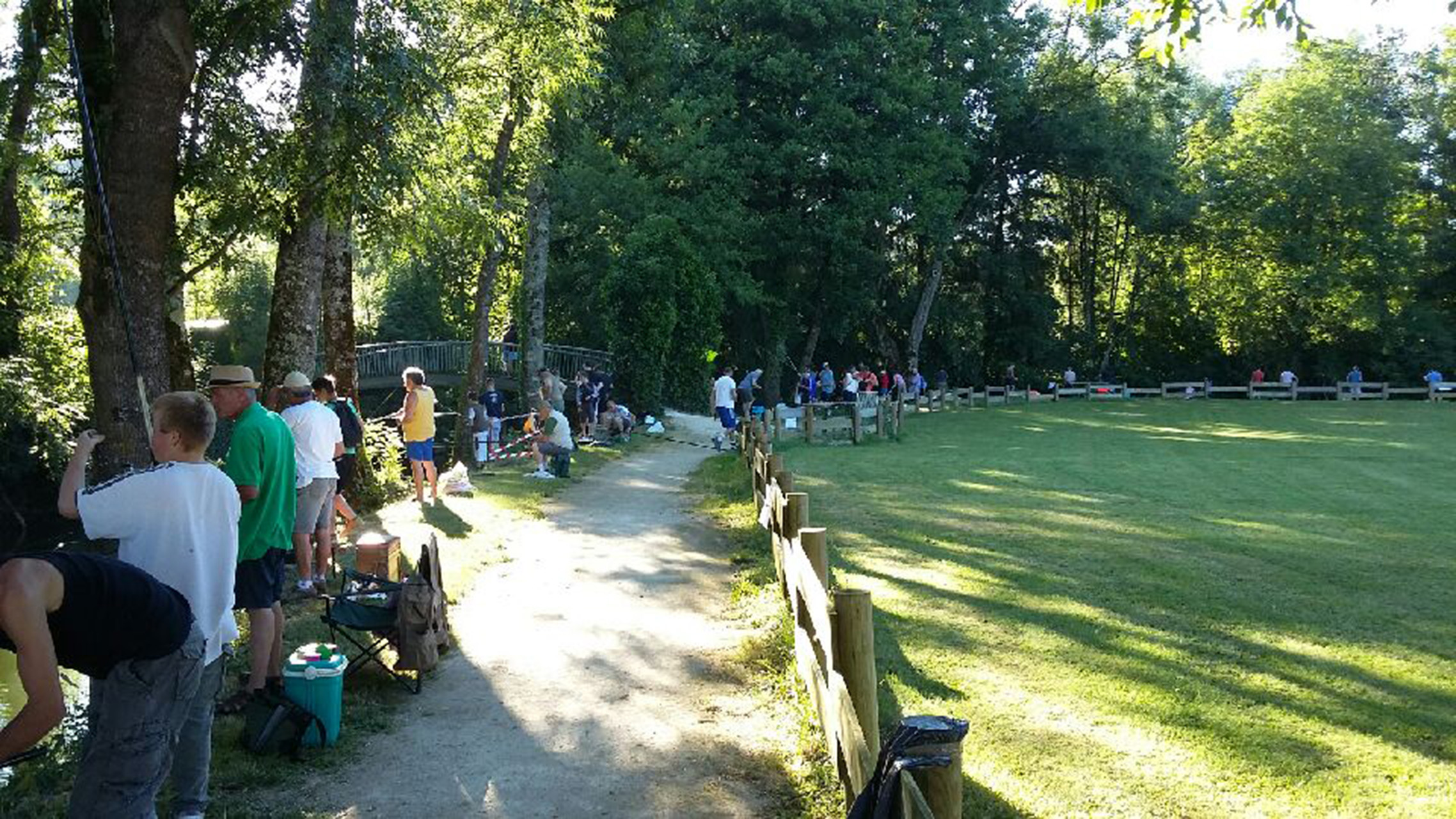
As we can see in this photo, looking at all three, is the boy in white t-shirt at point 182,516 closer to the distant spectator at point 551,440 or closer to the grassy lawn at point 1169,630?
the grassy lawn at point 1169,630

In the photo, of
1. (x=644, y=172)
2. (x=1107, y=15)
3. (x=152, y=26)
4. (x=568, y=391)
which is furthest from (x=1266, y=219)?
(x=152, y=26)

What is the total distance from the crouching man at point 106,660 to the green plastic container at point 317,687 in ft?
6.49

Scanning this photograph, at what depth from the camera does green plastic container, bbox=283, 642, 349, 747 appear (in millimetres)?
5891

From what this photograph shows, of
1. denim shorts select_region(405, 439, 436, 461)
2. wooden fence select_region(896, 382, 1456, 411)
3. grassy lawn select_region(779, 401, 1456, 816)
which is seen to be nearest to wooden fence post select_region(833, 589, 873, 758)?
grassy lawn select_region(779, 401, 1456, 816)

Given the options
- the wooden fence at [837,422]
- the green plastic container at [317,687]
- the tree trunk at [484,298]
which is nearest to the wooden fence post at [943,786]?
the green plastic container at [317,687]

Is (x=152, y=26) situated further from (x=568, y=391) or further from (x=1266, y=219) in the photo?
(x=1266, y=219)

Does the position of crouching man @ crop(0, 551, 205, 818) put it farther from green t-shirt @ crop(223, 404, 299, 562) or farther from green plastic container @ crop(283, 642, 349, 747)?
green t-shirt @ crop(223, 404, 299, 562)

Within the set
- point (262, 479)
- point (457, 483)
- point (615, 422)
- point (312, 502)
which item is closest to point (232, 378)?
point (262, 479)

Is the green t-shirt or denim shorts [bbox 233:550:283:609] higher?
the green t-shirt

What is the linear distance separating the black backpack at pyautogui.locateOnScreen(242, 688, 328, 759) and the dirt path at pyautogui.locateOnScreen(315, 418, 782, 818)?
33 cm

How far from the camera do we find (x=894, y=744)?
12.0 feet

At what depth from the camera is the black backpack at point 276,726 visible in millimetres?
5754

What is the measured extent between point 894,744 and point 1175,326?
5492 centimetres

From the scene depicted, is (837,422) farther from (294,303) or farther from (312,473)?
(312,473)
